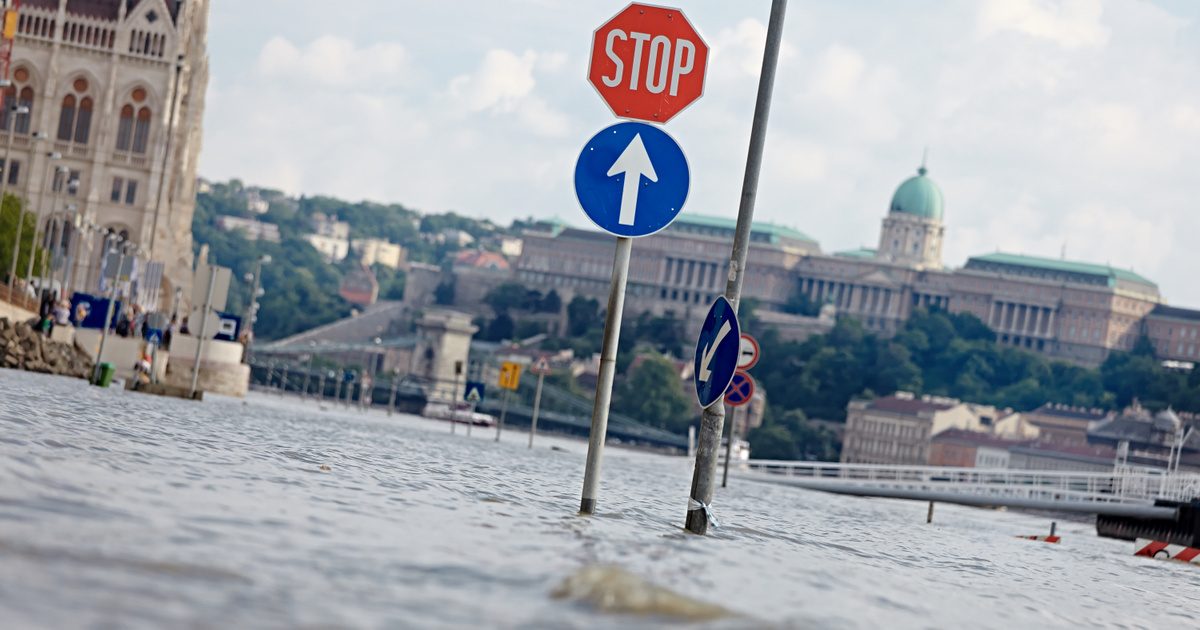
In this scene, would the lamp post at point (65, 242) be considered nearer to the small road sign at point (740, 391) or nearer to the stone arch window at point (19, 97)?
the stone arch window at point (19, 97)

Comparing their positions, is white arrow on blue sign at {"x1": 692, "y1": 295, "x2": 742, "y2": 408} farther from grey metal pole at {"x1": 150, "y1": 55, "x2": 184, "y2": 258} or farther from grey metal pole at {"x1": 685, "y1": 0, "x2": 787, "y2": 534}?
grey metal pole at {"x1": 150, "y1": 55, "x2": 184, "y2": 258}

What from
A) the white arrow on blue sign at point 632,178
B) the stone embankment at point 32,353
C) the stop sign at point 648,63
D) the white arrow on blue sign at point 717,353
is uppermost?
the stop sign at point 648,63

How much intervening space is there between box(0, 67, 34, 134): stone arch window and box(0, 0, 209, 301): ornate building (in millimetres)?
53

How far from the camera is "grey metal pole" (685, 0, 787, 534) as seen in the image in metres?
15.7

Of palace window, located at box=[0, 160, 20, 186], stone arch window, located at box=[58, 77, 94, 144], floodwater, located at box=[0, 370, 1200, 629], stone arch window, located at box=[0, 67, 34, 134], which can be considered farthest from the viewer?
stone arch window, located at box=[58, 77, 94, 144]

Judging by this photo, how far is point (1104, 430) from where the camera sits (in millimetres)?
197875

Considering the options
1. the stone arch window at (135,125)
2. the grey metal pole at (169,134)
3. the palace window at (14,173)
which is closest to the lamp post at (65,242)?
the palace window at (14,173)

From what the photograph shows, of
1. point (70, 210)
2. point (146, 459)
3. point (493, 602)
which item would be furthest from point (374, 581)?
point (70, 210)

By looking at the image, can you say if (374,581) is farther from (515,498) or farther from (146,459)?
(515,498)

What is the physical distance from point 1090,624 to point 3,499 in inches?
285

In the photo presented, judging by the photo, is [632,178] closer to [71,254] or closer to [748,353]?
[748,353]

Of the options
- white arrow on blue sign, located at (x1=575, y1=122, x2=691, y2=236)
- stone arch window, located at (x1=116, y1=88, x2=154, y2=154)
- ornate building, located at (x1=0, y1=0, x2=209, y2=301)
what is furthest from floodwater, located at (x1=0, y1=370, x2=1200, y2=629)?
stone arch window, located at (x1=116, y1=88, x2=154, y2=154)

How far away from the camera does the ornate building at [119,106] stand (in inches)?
4279

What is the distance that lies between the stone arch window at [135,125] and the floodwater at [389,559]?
301ft
